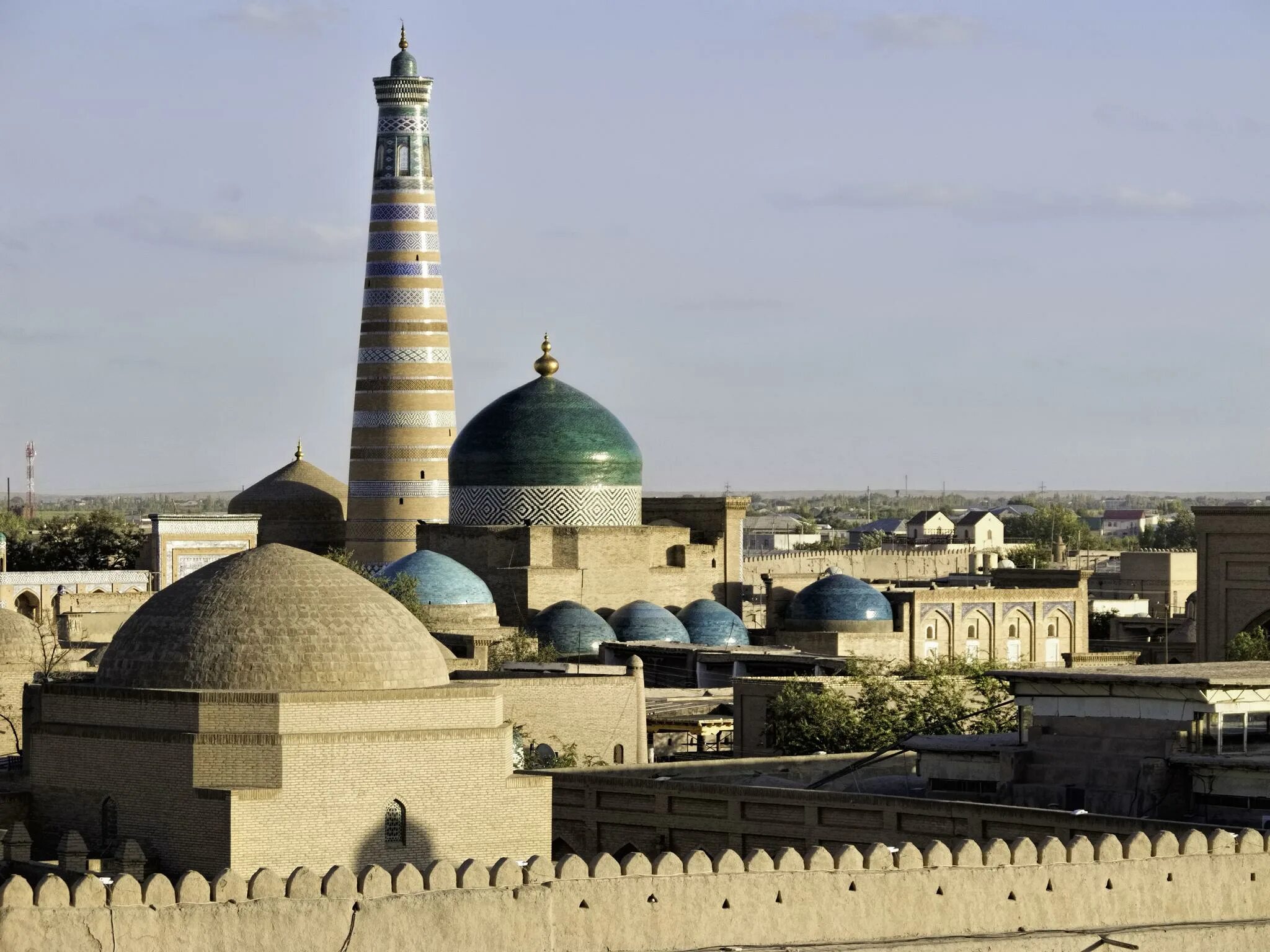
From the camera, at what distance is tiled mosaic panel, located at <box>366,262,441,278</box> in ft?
168

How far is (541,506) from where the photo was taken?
47.0 m

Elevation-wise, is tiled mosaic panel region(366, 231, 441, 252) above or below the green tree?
above

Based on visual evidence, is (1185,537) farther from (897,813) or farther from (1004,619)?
(897,813)

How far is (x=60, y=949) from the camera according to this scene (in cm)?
1322

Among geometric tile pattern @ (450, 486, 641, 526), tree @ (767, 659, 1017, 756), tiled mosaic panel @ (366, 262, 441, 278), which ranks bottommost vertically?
tree @ (767, 659, 1017, 756)

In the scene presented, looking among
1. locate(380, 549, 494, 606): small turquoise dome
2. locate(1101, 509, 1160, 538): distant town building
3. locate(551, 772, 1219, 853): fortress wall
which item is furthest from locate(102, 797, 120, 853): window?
locate(1101, 509, 1160, 538): distant town building

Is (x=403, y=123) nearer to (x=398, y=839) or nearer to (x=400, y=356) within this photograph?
(x=400, y=356)

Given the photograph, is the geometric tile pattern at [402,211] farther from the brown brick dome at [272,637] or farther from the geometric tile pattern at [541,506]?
the brown brick dome at [272,637]

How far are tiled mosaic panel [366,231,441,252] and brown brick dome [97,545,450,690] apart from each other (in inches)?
1211

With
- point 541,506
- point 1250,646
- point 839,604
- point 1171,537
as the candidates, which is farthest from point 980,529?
point 1250,646

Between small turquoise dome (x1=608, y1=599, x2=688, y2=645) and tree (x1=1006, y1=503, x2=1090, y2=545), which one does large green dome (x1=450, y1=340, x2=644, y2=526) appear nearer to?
small turquoise dome (x1=608, y1=599, x2=688, y2=645)

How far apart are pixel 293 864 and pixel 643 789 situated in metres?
4.19

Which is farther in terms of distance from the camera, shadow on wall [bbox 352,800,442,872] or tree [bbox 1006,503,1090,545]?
tree [bbox 1006,503,1090,545]

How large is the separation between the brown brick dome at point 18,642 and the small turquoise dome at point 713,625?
1614 centimetres
